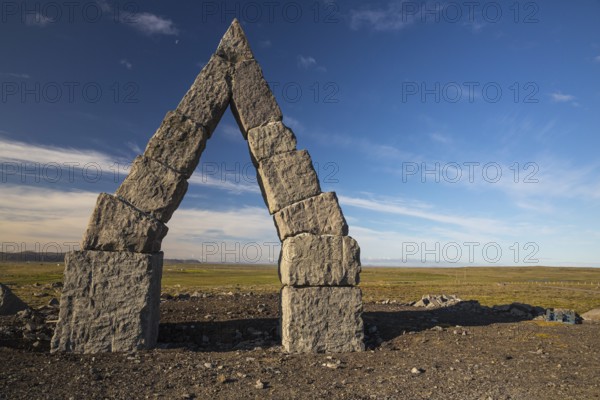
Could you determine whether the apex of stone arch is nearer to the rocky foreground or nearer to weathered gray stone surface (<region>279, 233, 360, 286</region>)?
weathered gray stone surface (<region>279, 233, 360, 286</region>)

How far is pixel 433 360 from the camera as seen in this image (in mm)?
7285

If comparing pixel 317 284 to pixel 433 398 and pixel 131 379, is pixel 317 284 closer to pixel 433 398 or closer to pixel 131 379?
pixel 433 398

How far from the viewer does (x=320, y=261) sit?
8.05 meters

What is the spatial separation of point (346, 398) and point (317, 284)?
2.77 m

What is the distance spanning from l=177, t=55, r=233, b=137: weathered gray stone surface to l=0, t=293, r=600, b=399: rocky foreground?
4761 millimetres

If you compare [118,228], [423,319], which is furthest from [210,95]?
[423,319]

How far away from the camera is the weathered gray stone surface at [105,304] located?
736 cm

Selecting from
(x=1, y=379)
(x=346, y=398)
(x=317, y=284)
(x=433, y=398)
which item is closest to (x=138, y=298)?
(x=1, y=379)

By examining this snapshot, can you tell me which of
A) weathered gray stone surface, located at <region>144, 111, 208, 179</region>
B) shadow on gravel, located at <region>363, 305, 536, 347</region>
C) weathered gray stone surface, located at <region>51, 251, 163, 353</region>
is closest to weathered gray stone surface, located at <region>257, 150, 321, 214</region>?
weathered gray stone surface, located at <region>144, 111, 208, 179</region>

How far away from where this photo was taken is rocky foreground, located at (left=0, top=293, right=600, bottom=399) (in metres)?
5.63

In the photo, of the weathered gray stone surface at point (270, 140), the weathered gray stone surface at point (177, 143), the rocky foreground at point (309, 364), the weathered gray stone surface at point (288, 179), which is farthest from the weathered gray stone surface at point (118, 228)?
the weathered gray stone surface at point (270, 140)

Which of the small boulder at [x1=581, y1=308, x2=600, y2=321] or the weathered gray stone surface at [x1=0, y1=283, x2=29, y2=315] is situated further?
the small boulder at [x1=581, y1=308, x2=600, y2=321]

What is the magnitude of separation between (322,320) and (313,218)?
2.06m

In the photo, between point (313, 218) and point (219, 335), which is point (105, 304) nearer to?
point (219, 335)
